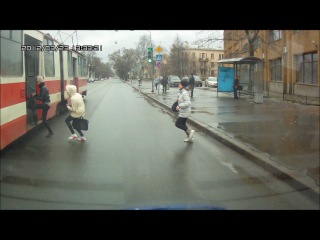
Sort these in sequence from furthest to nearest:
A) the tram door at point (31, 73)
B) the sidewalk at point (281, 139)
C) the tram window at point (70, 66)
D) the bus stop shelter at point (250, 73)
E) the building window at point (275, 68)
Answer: the bus stop shelter at point (250, 73) < the building window at point (275, 68) < the tram window at point (70, 66) < the tram door at point (31, 73) < the sidewalk at point (281, 139)

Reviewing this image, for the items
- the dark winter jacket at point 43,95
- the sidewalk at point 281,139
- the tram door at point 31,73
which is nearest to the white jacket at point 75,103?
the dark winter jacket at point 43,95

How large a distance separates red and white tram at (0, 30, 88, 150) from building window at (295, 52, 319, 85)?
5509 mm

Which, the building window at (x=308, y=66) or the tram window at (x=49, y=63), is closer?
the tram window at (x=49, y=63)

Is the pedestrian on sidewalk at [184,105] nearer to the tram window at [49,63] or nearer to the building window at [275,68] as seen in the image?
the tram window at [49,63]

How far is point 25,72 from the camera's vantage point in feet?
19.6

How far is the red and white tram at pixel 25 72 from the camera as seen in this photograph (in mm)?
5109

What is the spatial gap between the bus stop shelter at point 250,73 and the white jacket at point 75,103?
1189 cm

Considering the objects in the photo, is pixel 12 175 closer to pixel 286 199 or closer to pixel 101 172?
pixel 101 172

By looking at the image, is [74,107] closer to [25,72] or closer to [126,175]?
[25,72]

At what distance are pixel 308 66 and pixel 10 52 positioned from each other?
7550mm

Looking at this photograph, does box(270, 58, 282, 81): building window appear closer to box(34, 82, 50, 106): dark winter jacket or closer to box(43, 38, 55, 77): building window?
box(43, 38, 55, 77): building window
